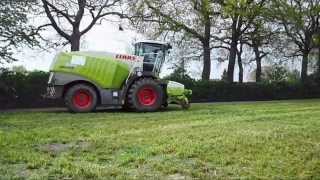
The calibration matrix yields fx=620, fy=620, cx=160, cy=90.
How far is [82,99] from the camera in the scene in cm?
2608

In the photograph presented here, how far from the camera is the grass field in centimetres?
998

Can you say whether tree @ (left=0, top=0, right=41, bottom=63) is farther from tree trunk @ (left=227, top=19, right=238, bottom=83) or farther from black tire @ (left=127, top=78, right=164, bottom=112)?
tree trunk @ (left=227, top=19, right=238, bottom=83)

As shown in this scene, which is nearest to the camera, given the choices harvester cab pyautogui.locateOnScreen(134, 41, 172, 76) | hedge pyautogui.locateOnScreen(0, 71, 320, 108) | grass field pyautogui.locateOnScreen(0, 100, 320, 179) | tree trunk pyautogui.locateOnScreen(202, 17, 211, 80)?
grass field pyautogui.locateOnScreen(0, 100, 320, 179)

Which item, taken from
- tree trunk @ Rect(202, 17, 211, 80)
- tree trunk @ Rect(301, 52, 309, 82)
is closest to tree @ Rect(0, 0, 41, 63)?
tree trunk @ Rect(202, 17, 211, 80)

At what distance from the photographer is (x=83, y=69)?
85.7 feet

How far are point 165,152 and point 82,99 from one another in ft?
47.7

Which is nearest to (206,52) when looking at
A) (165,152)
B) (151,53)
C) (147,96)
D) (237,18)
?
(237,18)

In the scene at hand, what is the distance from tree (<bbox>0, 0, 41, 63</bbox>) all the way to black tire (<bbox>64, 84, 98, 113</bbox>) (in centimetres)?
407

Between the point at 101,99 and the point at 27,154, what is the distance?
14306 millimetres

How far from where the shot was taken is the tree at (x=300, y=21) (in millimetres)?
45125

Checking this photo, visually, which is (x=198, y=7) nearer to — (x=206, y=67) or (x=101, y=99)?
(x=206, y=67)

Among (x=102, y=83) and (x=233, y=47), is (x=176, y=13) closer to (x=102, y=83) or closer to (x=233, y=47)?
(x=233, y=47)

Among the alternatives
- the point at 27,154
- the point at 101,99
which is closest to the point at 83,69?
the point at 101,99

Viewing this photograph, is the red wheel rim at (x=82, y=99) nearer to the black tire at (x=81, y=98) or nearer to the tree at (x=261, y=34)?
the black tire at (x=81, y=98)
